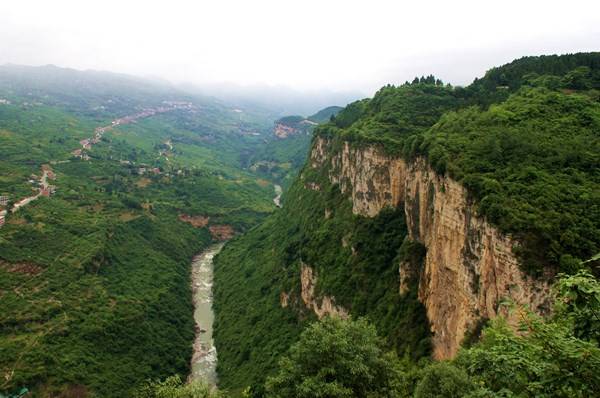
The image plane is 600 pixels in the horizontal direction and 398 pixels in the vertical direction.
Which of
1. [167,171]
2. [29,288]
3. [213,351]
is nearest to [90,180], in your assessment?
[167,171]

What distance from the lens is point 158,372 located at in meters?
63.0

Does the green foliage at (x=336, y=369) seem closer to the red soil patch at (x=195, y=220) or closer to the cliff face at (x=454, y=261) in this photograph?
the cliff face at (x=454, y=261)

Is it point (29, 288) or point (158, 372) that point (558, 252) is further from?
point (29, 288)

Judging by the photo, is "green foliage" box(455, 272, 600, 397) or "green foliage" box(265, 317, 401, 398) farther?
"green foliage" box(265, 317, 401, 398)

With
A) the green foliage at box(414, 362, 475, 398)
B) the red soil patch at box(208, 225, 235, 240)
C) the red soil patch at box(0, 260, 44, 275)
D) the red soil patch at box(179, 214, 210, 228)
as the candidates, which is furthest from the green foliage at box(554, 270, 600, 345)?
the red soil patch at box(179, 214, 210, 228)

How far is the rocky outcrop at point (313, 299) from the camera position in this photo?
57091mm

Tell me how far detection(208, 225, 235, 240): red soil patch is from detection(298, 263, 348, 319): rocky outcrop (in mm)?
60078

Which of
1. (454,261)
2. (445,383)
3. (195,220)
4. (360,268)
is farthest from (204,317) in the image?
(445,383)

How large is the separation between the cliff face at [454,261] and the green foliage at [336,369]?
27.4 ft

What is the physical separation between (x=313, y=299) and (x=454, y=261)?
31.2 meters

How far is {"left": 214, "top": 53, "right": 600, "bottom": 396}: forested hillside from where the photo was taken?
24.5 metres

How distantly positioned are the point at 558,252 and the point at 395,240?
29005 mm

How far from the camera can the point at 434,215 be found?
39500 millimetres

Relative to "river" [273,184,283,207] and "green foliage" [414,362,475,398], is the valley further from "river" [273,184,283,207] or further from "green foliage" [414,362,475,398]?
"river" [273,184,283,207]
